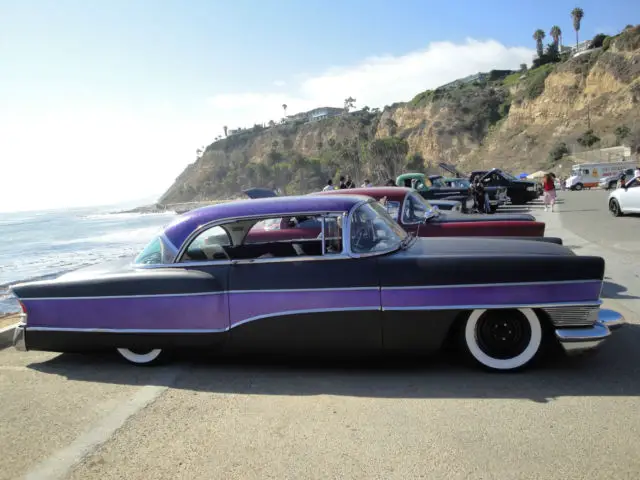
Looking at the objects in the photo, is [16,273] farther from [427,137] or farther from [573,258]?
[427,137]

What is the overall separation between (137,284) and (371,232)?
1.92m

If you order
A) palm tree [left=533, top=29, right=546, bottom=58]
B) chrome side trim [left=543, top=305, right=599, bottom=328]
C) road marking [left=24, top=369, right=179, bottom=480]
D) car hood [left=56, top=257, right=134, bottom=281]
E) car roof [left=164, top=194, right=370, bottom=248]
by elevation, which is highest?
palm tree [left=533, top=29, right=546, bottom=58]

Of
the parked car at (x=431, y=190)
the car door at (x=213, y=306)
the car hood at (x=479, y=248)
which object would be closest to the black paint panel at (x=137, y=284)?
the car door at (x=213, y=306)

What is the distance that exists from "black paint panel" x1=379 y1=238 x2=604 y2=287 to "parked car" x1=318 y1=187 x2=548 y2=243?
9.50 feet

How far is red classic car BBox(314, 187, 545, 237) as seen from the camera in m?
6.88

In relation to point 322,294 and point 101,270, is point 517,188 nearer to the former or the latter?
point 322,294

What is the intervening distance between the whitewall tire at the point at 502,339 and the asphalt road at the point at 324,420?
0.37 feet

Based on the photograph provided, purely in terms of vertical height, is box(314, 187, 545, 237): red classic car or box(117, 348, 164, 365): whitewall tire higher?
box(314, 187, 545, 237): red classic car

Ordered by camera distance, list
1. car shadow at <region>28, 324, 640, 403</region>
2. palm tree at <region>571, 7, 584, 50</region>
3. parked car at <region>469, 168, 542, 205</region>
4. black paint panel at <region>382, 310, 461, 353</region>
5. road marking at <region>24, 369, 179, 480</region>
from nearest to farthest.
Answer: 1. road marking at <region>24, 369, 179, 480</region>
2. car shadow at <region>28, 324, 640, 403</region>
3. black paint panel at <region>382, 310, 461, 353</region>
4. parked car at <region>469, 168, 542, 205</region>
5. palm tree at <region>571, 7, 584, 50</region>

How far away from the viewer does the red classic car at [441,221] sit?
22.6 ft

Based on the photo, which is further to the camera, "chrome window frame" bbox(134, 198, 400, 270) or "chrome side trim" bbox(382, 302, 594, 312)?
"chrome window frame" bbox(134, 198, 400, 270)

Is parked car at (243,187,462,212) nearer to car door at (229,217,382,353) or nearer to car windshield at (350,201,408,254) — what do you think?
car windshield at (350,201,408,254)

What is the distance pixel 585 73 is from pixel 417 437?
78.5m

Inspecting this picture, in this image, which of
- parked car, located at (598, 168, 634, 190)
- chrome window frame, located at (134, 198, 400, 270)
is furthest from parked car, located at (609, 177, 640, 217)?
parked car, located at (598, 168, 634, 190)
